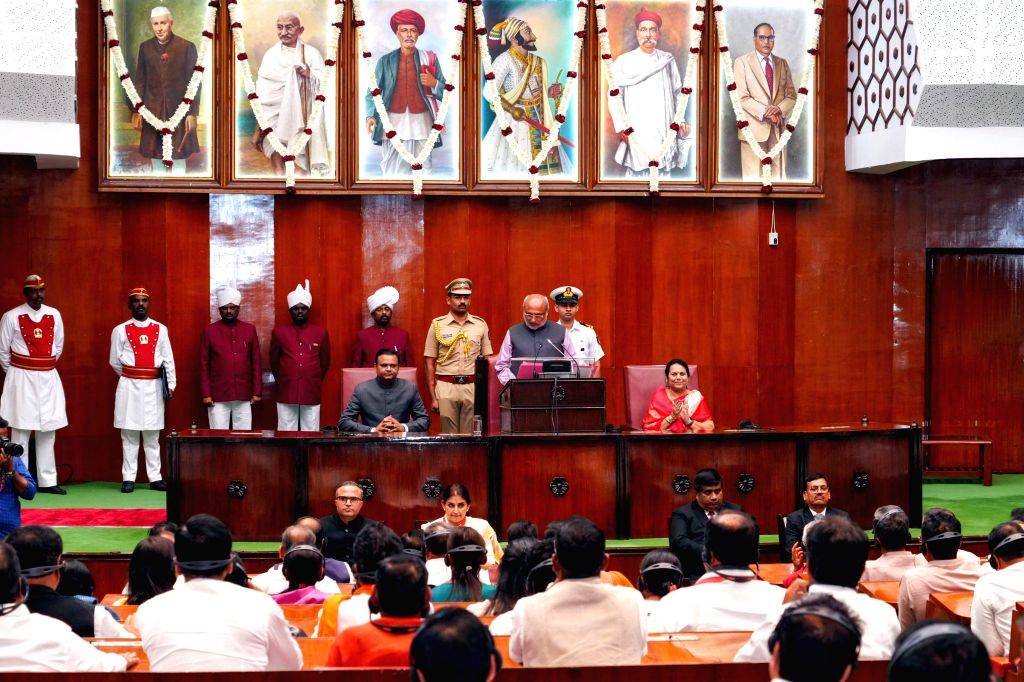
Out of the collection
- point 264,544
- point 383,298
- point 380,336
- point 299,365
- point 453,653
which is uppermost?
point 383,298

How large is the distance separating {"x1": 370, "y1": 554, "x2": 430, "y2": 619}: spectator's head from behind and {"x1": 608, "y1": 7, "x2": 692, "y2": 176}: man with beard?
695 centimetres

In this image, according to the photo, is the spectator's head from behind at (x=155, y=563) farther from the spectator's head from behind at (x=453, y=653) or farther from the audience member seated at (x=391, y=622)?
the spectator's head from behind at (x=453, y=653)

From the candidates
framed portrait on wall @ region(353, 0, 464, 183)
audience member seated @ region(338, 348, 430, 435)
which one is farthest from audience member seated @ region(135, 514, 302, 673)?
framed portrait on wall @ region(353, 0, 464, 183)

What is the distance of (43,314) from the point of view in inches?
358

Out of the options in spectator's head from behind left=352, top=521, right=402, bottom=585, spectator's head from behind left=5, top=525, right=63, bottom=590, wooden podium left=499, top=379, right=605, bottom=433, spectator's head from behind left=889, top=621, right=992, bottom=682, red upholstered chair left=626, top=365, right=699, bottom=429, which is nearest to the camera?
spectator's head from behind left=889, top=621, right=992, bottom=682

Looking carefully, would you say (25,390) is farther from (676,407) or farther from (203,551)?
(203,551)

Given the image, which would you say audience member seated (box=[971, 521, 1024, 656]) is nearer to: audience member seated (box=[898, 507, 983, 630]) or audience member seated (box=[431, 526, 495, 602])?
audience member seated (box=[898, 507, 983, 630])

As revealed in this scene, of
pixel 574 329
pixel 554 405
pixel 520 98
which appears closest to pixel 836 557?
pixel 554 405

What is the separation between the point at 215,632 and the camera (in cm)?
335

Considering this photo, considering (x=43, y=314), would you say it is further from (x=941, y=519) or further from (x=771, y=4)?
(x=941, y=519)

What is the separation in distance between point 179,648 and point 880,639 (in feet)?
6.15

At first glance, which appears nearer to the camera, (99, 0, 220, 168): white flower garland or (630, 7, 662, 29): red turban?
(99, 0, 220, 168): white flower garland

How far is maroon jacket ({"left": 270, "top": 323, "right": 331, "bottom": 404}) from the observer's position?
9422mm

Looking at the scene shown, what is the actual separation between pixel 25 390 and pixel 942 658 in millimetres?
7952
